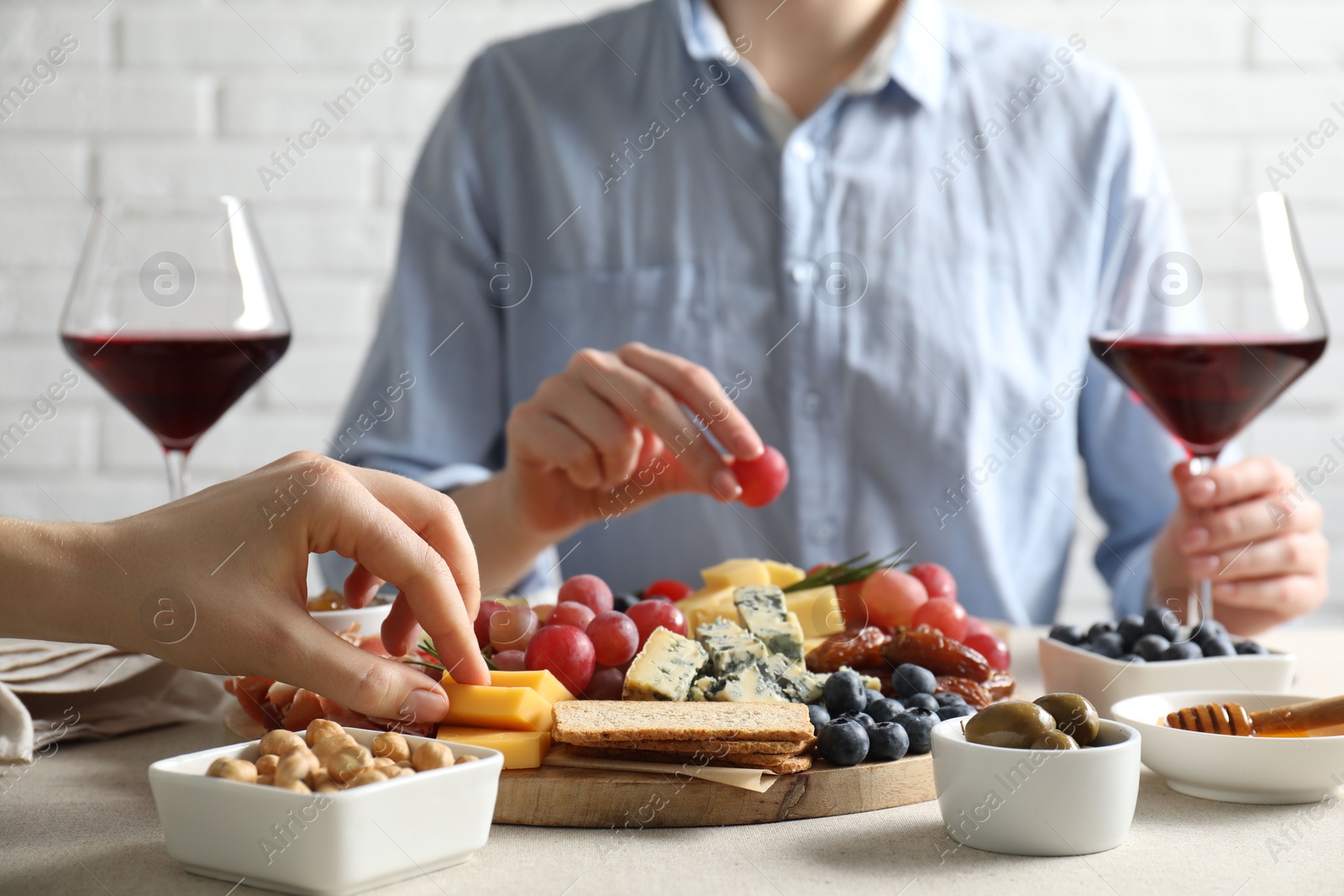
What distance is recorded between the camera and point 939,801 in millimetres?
676

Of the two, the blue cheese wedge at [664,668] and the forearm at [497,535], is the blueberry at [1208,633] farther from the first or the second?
the forearm at [497,535]

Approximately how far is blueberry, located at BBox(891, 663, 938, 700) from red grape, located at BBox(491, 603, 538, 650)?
0.87 ft

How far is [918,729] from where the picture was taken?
29.6 inches

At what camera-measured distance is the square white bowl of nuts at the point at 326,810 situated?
0.56 m

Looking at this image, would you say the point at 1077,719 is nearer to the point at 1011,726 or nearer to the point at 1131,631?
the point at 1011,726

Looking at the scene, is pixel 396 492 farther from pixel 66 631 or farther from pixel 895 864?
pixel 895 864

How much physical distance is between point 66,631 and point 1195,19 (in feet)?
6.88

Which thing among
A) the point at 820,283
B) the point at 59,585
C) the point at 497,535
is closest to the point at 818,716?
the point at 59,585

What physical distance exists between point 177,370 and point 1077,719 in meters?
0.77

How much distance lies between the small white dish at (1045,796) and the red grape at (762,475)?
1.52 ft

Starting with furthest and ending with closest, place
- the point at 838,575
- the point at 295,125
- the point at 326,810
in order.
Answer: the point at 295,125, the point at 838,575, the point at 326,810

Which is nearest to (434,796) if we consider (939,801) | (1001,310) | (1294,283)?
(939,801)

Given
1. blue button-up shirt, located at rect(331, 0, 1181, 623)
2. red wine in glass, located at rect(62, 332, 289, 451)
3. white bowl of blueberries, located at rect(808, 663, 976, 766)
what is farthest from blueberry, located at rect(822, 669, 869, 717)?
blue button-up shirt, located at rect(331, 0, 1181, 623)

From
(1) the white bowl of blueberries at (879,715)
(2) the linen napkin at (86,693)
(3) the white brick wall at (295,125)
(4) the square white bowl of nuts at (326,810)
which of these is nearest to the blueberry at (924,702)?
(1) the white bowl of blueberries at (879,715)
